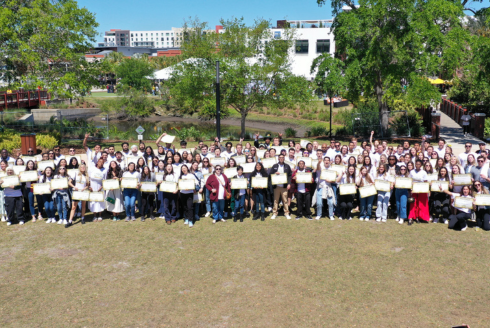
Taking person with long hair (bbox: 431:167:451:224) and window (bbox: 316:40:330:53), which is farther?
window (bbox: 316:40:330:53)

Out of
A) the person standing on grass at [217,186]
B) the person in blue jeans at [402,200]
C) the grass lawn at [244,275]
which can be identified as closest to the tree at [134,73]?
the person standing on grass at [217,186]

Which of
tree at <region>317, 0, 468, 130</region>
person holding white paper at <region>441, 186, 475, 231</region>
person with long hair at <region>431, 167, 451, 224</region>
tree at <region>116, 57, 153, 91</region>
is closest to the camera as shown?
person holding white paper at <region>441, 186, 475, 231</region>

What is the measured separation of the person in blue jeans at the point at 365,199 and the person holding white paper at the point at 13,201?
30.2 feet

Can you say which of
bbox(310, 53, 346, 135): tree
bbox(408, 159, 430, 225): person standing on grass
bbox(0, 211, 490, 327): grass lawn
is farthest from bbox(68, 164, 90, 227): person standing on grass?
bbox(310, 53, 346, 135): tree

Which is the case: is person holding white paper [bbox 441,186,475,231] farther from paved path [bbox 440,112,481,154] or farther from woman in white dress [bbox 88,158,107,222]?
paved path [bbox 440,112,481,154]

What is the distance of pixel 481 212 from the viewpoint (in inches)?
468

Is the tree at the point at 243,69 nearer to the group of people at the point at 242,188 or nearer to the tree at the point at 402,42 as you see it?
the tree at the point at 402,42

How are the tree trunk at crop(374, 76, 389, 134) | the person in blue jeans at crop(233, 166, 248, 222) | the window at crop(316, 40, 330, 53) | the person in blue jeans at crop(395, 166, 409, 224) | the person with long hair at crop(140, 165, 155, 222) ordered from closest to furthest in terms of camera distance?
the person in blue jeans at crop(395, 166, 409, 224), the person with long hair at crop(140, 165, 155, 222), the person in blue jeans at crop(233, 166, 248, 222), the tree trunk at crop(374, 76, 389, 134), the window at crop(316, 40, 330, 53)

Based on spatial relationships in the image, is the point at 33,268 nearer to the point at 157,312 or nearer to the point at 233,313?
the point at 157,312

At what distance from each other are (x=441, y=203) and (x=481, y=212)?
3.31ft

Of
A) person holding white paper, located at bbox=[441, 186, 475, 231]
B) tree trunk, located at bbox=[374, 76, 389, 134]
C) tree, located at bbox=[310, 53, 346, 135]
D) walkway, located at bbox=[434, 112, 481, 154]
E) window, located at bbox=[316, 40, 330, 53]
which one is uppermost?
window, located at bbox=[316, 40, 330, 53]

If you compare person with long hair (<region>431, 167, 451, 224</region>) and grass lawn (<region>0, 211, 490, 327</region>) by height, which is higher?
person with long hair (<region>431, 167, 451, 224</region>)

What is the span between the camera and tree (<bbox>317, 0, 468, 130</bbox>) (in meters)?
24.1

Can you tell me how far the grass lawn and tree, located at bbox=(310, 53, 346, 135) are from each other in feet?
48.1
